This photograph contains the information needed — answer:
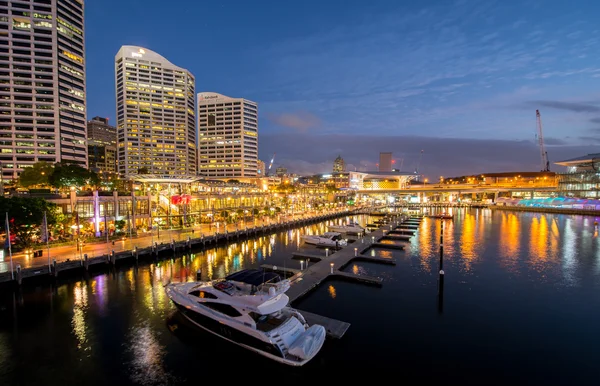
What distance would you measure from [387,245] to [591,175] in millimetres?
165453

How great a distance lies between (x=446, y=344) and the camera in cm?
2147

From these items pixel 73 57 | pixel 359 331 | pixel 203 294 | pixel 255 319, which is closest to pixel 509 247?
pixel 359 331

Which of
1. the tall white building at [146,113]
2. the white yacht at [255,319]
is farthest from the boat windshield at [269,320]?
the tall white building at [146,113]

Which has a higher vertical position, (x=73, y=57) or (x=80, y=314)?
(x=73, y=57)

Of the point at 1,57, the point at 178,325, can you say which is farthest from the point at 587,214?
the point at 1,57

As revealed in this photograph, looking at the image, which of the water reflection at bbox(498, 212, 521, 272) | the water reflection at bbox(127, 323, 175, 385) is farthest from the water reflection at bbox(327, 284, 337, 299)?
the water reflection at bbox(498, 212, 521, 272)

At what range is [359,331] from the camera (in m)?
23.1

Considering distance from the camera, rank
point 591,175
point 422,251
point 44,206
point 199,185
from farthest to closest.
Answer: point 591,175 < point 199,185 < point 422,251 < point 44,206

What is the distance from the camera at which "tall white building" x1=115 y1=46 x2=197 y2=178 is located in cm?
18838

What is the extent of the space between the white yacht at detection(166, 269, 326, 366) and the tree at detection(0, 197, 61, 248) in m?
30.2

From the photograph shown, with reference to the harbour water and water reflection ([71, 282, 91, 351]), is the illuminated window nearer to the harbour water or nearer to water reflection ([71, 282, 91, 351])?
the harbour water

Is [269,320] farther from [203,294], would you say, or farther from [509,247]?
[509,247]

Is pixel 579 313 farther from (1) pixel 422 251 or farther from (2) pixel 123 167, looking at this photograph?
(2) pixel 123 167

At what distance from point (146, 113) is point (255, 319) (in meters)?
205
